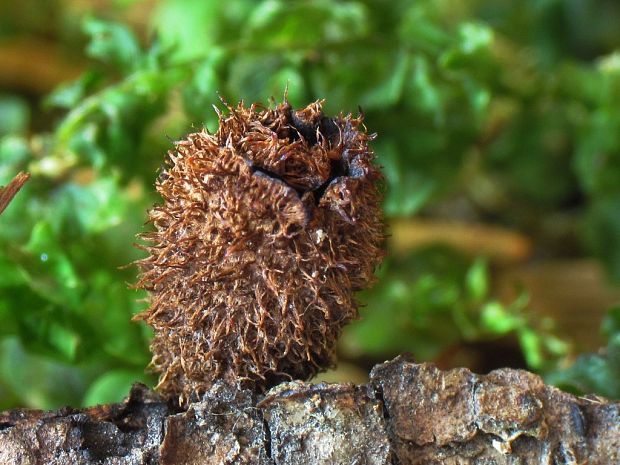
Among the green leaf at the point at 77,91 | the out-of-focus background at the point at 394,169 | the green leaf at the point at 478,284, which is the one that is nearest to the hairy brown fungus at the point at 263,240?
the out-of-focus background at the point at 394,169

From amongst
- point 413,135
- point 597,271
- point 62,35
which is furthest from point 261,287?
point 62,35

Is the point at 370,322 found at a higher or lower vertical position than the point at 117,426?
higher

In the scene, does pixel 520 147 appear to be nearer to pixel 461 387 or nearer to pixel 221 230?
pixel 461 387

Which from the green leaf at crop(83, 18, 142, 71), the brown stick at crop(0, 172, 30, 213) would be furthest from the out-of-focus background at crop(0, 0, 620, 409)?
the brown stick at crop(0, 172, 30, 213)

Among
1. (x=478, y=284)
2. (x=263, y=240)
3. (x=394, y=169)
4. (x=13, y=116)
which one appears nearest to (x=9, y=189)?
(x=263, y=240)

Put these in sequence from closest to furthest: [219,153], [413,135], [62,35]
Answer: [219,153] < [413,135] < [62,35]

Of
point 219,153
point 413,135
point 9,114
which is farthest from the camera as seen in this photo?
point 9,114

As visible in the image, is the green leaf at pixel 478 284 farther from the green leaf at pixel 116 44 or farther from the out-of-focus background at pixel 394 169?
the green leaf at pixel 116 44
